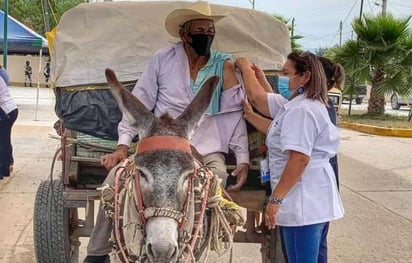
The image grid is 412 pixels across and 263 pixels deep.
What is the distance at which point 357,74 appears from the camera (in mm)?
19875

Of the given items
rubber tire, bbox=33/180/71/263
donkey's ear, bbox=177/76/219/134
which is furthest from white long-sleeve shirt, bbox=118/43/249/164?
rubber tire, bbox=33/180/71/263

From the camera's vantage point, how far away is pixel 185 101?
3855mm

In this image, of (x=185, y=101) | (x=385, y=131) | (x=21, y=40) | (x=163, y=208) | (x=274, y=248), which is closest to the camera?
(x=163, y=208)

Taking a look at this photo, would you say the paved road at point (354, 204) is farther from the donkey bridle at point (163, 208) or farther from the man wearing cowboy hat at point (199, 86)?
the donkey bridle at point (163, 208)

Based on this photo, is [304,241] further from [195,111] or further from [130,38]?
[130,38]

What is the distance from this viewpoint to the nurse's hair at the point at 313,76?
3.45 metres

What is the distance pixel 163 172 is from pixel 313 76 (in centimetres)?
132

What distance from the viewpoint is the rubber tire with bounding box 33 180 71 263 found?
14.0 feet

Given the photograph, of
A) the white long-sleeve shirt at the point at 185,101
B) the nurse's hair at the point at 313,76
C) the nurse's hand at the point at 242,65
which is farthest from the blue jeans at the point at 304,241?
the nurse's hand at the point at 242,65

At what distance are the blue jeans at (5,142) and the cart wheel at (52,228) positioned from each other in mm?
5319

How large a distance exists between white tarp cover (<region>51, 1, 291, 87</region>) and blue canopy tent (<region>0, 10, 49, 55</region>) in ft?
51.3

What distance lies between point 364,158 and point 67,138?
9859mm

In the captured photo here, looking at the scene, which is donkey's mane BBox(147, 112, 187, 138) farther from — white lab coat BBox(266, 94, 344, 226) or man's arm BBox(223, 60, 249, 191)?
man's arm BBox(223, 60, 249, 191)

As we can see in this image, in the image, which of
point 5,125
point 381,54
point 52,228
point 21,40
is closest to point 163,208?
point 52,228
